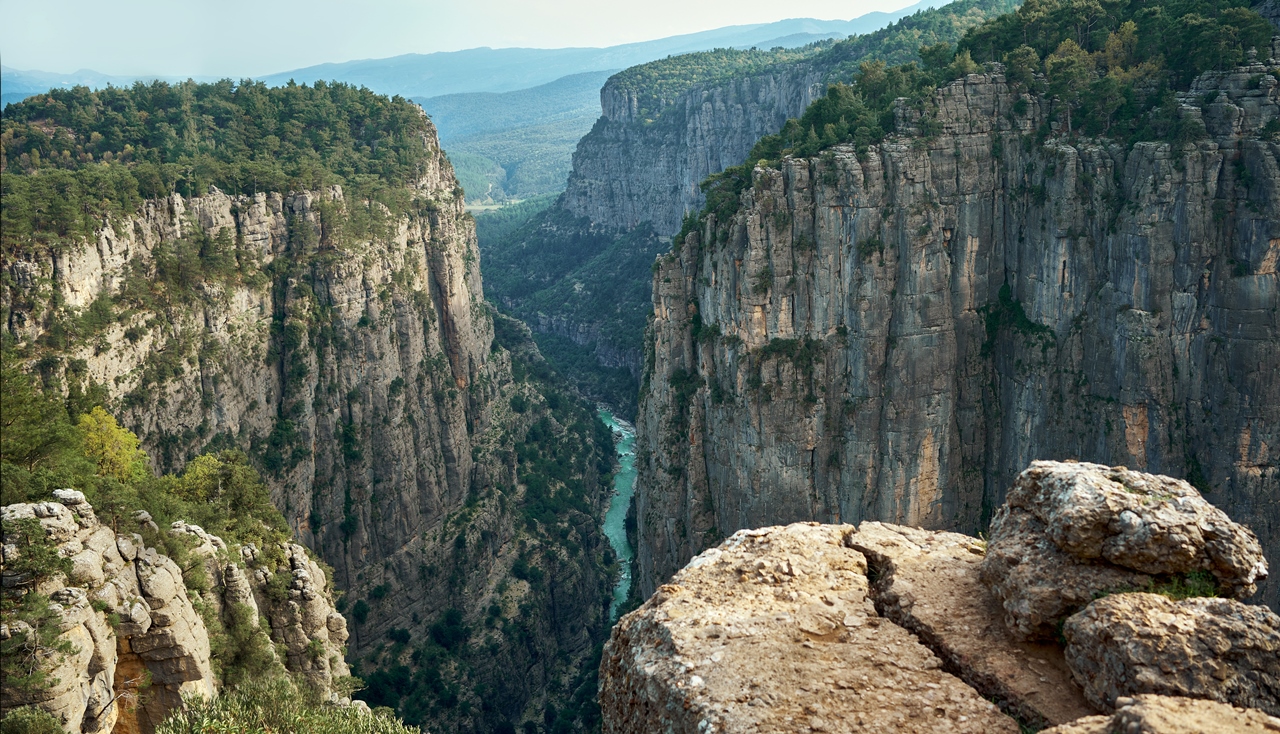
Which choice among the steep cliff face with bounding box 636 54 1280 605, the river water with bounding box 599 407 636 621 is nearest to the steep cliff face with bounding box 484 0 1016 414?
the river water with bounding box 599 407 636 621

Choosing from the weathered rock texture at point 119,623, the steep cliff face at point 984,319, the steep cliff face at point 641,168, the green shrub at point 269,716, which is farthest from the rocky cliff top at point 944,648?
the steep cliff face at point 641,168

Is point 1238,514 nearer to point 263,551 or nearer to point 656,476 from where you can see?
point 656,476

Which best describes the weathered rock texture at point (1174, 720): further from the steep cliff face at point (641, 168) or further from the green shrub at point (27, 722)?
the steep cliff face at point (641, 168)

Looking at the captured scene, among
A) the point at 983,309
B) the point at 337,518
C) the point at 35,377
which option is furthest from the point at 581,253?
the point at 35,377

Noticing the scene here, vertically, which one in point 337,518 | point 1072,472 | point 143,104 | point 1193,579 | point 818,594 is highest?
point 143,104

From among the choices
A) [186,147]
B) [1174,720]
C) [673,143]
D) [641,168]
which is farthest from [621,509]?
[641,168]

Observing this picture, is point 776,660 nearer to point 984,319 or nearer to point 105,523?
point 105,523
